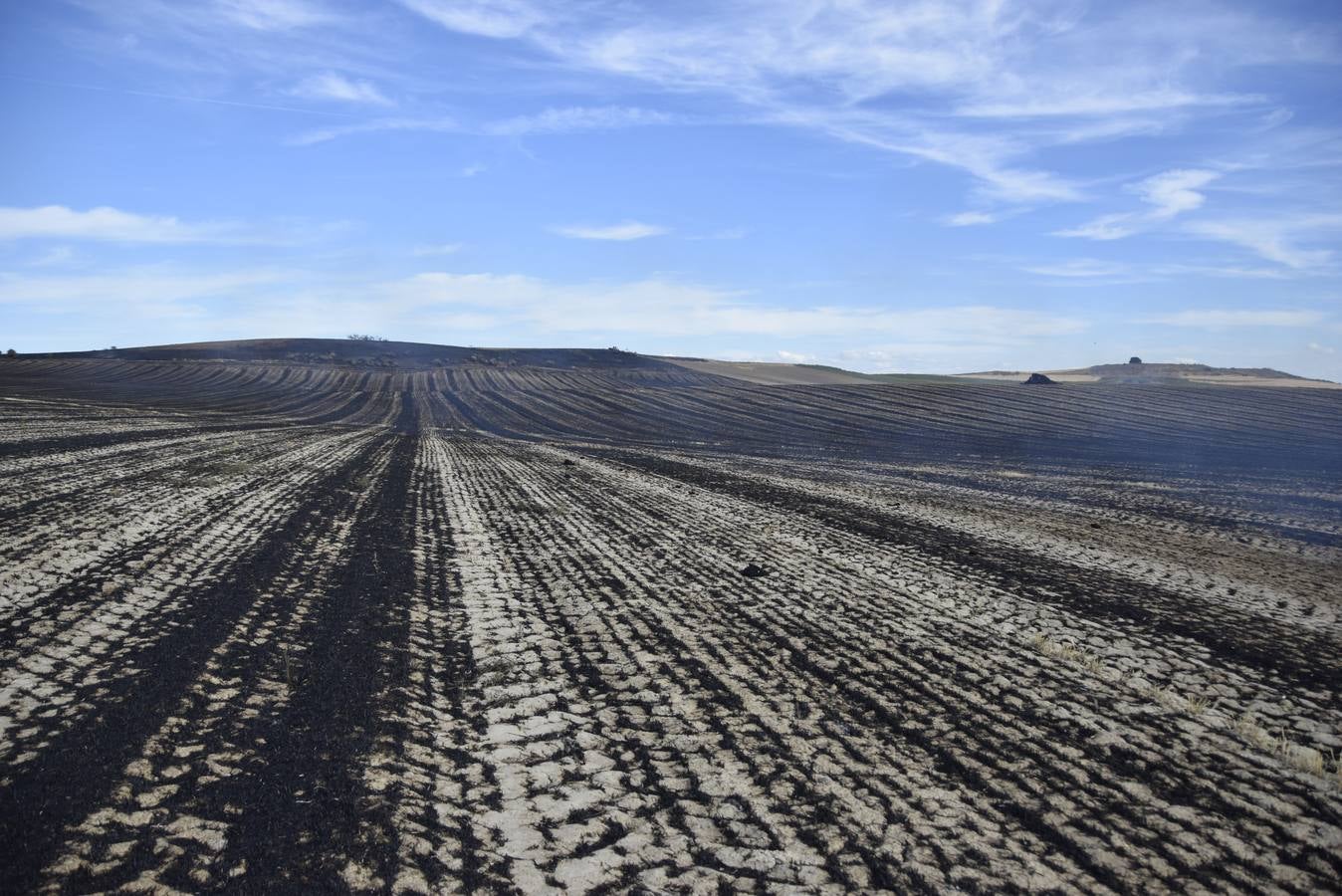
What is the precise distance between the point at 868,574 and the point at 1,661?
8092 millimetres

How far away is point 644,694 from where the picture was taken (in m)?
5.60

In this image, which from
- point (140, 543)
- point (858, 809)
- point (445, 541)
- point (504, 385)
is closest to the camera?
point (858, 809)

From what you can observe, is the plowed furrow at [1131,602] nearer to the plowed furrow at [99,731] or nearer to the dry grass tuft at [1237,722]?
the dry grass tuft at [1237,722]

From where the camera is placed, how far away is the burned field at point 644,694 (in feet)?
12.1

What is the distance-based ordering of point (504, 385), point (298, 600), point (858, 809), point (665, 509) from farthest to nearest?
1. point (504, 385)
2. point (665, 509)
3. point (298, 600)
4. point (858, 809)

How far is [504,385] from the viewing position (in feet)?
218

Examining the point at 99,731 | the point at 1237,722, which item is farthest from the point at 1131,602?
the point at 99,731

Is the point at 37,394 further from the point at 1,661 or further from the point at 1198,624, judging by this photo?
the point at 1198,624

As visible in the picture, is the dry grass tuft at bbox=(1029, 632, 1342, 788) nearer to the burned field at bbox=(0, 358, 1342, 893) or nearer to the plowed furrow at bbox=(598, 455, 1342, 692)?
the burned field at bbox=(0, 358, 1342, 893)

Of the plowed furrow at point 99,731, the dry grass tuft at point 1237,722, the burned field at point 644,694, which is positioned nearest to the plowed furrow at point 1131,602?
the burned field at point 644,694

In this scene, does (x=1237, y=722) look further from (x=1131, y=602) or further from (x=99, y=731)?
(x=99, y=731)

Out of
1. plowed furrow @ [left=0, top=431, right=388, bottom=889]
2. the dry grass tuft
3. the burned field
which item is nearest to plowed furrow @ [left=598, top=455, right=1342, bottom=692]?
the burned field

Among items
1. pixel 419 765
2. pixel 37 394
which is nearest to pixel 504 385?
pixel 37 394

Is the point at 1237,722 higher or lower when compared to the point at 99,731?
lower
